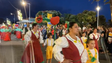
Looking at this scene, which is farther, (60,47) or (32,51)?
(32,51)

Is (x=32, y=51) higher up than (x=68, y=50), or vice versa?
(x=68, y=50)

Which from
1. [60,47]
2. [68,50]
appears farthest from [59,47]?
[68,50]

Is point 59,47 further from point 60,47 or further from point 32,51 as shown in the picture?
point 32,51

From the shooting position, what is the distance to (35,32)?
4840 mm

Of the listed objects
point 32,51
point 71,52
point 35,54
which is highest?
point 71,52

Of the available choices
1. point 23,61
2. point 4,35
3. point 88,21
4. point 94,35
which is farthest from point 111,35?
point 88,21

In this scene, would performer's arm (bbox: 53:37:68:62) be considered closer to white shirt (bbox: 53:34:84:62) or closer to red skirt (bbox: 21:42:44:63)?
white shirt (bbox: 53:34:84:62)

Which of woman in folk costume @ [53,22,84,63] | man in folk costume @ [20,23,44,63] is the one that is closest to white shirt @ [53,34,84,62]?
woman in folk costume @ [53,22,84,63]

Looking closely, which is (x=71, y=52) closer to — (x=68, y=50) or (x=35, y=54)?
(x=68, y=50)

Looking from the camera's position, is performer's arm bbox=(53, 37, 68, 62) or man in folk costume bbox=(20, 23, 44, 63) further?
man in folk costume bbox=(20, 23, 44, 63)

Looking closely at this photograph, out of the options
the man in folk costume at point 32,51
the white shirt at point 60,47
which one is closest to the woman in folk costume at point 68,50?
the white shirt at point 60,47

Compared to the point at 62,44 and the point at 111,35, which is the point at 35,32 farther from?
the point at 111,35

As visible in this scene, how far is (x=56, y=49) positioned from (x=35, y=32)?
106 inches

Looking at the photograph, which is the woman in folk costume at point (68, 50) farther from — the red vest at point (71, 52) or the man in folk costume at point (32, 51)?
the man in folk costume at point (32, 51)
